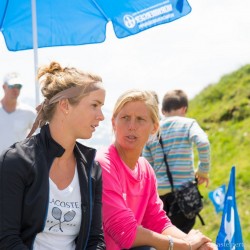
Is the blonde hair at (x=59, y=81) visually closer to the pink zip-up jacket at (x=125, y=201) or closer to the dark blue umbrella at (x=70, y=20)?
the pink zip-up jacket at (x=125, y=201)

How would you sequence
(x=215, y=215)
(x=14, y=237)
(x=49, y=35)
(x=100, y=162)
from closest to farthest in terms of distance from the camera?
(x=14, y=237), (x=100, y=162), (x=49, y=35), (x=215, y=215)

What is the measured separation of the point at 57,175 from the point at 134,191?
745 millimetres

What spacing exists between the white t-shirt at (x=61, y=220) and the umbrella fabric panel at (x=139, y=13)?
2.24 metres

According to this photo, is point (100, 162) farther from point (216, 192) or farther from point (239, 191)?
point (239, 191)

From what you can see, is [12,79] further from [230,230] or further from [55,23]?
[230,230]

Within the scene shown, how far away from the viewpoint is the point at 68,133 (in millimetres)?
3367

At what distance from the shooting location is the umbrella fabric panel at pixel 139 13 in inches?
205

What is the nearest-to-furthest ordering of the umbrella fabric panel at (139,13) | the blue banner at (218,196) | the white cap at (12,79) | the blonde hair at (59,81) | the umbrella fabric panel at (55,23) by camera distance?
the blonde hair at (59,81)
the umbrella fabric panel at (139,13)
the umbrella fabric panel at (55,23)
the white cap at (12,79)
the blue banner at (218,196)

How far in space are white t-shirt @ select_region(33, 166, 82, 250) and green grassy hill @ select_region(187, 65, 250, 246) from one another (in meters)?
5.30

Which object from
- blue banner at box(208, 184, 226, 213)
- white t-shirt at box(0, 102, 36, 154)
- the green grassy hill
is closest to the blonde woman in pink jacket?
white t-shirt at box(0, 102, 36, 154)

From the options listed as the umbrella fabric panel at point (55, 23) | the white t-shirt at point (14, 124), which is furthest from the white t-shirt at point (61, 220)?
the white t-shirt at point (14, 124)

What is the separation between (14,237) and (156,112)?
1.31 metres

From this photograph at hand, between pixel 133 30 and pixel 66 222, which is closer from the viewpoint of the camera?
pixel 66 222

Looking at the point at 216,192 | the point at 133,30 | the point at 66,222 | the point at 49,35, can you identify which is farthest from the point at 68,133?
the point at 216,192
